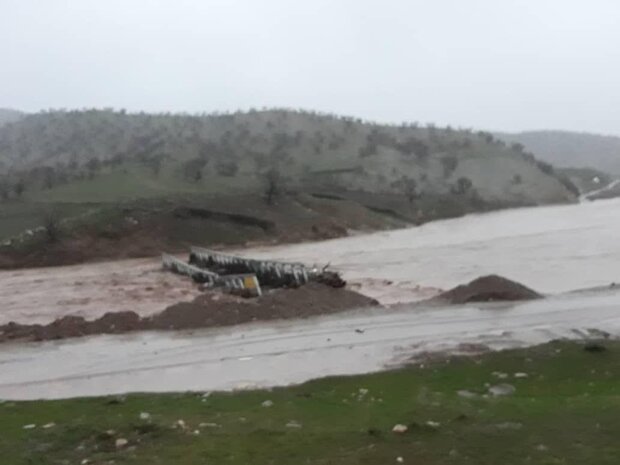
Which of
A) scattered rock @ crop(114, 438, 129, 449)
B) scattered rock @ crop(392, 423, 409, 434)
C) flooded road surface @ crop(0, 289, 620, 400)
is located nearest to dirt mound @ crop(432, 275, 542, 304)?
flooded road surface @ crop(0, 289, 620, 400)

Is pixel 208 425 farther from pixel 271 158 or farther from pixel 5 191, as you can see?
pixel 271 158

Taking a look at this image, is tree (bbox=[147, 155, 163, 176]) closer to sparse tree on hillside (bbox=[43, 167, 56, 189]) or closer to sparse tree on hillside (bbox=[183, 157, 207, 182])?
sparse tree on hillside (bbox=[183, 157, 207, 182])

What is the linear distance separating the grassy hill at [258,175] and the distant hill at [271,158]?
31cm

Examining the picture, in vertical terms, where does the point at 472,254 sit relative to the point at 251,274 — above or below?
below

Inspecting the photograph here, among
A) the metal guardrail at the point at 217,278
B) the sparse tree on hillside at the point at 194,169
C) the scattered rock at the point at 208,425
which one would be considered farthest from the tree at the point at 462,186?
the scattered rock at the point at 208,425

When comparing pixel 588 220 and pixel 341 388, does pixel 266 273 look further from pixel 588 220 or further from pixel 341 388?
pixel 588 220

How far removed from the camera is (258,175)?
115m

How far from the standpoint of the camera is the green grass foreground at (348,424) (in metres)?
11.1

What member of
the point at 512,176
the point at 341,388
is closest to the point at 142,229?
the point at 341,388

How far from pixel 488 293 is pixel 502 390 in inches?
811

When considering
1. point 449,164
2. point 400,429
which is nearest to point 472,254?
point 400,429

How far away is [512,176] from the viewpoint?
452 feet

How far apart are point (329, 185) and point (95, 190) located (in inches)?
1194

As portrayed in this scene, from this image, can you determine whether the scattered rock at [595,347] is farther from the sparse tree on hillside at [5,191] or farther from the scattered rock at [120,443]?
the sparse tree on hillside at [5,191]
